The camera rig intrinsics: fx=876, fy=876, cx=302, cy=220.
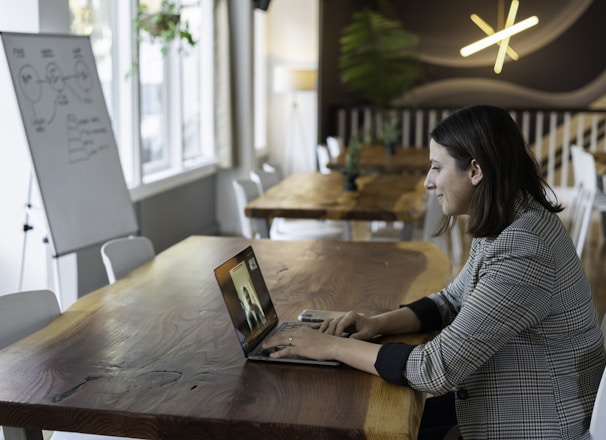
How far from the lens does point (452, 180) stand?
2016 millimetres

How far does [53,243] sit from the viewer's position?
4125 millimetres

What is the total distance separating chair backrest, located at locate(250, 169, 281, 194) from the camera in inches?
226

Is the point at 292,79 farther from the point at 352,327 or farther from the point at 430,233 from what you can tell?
the point at 352,327

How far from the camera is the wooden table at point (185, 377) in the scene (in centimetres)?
170

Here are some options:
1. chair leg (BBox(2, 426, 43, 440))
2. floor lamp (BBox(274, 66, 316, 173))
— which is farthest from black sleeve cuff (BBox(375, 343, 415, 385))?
floor lamp (BBox(274, 66, 316, 173))

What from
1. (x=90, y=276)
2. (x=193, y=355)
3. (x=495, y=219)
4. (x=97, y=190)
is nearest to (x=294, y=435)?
(x=193, y=355)

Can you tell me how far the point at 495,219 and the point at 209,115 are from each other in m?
6.15

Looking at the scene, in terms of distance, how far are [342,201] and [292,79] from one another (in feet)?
16.3

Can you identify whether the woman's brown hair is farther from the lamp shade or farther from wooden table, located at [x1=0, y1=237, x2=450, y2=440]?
the lamp shade

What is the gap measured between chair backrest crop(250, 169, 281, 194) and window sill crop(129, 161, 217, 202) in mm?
809

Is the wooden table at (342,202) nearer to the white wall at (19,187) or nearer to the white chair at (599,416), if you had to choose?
the white wall at (19,187)

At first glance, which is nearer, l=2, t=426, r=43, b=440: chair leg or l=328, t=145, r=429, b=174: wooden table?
l=2, t=426, r=43, b=440: chair leg

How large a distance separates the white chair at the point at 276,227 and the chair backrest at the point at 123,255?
1.43 meters

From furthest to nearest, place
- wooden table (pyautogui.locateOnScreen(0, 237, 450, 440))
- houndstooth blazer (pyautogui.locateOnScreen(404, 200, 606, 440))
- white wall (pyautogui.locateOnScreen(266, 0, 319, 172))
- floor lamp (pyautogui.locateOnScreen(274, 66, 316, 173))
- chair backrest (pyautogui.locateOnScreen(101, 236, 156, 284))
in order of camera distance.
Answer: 1. white wall (pyautogui.locateOnScreen(266, 0, 319, 172))
2. floor lamp (pyautogui.locateOnScreen(274, 66, 316, 173))
3. chair backrest (pyautogui.locateOnScreen(101, 236, 156, 284))
4. houndstooth blazer (pyautogui.locateOnScreen(404, 200, 606, 440))
5. wooden table (pyautogui.locateOnScreen(0, 237, 450, 440))
